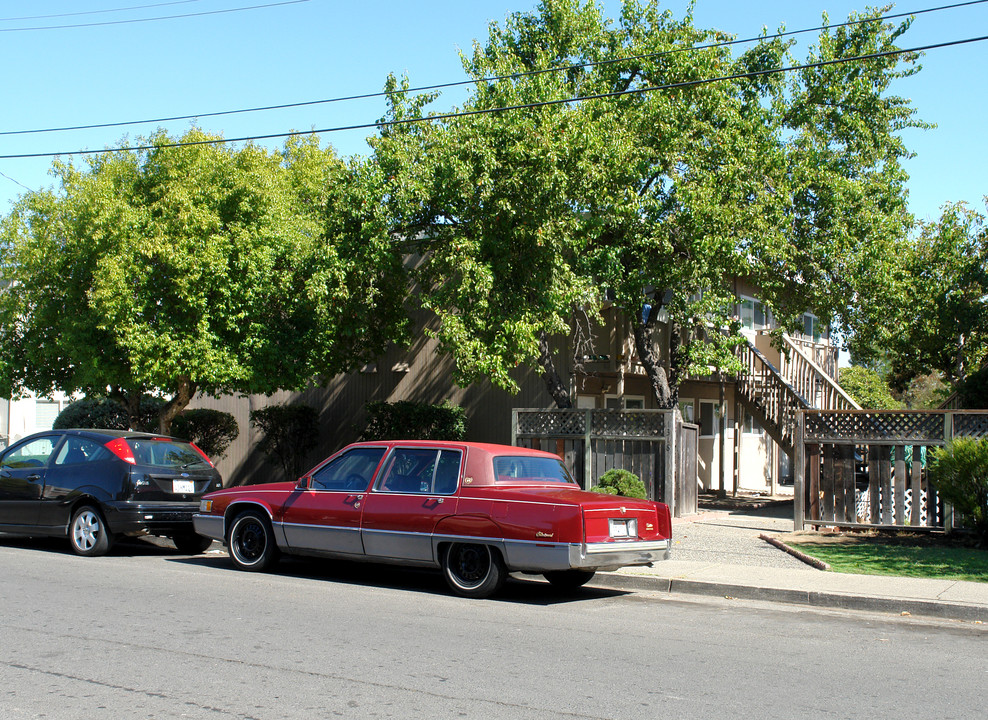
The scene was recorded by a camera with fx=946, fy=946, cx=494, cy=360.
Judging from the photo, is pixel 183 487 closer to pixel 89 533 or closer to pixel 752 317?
pixel 89 533

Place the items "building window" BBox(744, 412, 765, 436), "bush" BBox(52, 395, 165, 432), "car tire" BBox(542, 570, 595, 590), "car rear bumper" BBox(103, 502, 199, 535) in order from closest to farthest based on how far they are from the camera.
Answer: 1. "car tire" BBox(542, 570, 595, 590)
2. "car rear bumper" BBox(103, 502, 199, 535)
3. "bush" BBox(52, 395, 165, 432)
4. "building window" BBox(744, 412, 765, 436)

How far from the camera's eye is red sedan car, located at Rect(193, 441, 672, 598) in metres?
9.42

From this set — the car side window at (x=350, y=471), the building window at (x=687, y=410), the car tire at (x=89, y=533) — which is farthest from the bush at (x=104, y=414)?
the car side window at (x=350, y=471)

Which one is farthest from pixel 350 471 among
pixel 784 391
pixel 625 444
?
pixel 784 391

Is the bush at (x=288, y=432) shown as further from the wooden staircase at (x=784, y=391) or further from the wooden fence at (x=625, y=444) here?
the wooden staircase at (x=784, y=391)

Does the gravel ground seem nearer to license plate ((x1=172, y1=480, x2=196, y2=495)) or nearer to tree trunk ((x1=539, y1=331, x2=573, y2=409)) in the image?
tree trunk ((x1=539, y1=331, x2=573, y2=409))

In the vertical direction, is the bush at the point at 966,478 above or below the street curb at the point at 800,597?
above

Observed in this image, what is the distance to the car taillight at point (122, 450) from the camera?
12305mm

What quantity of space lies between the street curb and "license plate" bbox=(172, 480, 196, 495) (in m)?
5.53

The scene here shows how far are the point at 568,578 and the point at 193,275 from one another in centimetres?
994

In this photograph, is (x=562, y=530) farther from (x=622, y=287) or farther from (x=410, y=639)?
(x=622, y=287)

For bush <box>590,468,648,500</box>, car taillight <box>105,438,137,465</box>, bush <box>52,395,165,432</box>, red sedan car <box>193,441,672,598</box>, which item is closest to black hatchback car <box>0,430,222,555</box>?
car taillight <box>105,438,137,465</box>

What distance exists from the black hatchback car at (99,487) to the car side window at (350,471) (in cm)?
257

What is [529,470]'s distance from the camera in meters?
10.7
